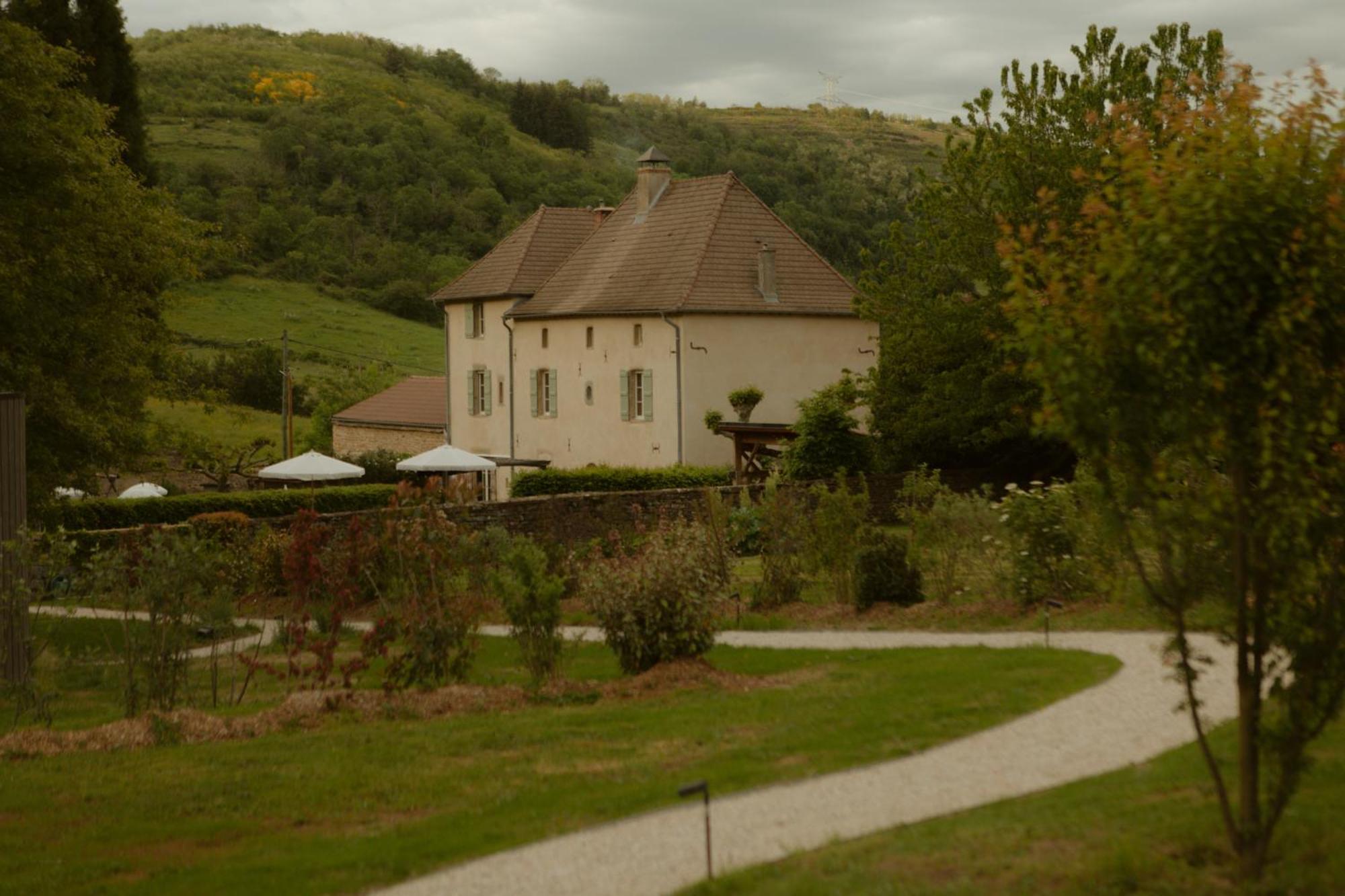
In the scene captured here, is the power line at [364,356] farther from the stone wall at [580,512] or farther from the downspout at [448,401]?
the stone wall at [580,512]

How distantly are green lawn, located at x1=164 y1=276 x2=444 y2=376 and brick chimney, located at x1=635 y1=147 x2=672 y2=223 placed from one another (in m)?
25.8

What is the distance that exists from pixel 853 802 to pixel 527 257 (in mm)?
41602

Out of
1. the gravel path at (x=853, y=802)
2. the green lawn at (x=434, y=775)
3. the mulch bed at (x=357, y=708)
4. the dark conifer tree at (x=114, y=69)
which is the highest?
the dark conifer tree at (x=114, y=69)

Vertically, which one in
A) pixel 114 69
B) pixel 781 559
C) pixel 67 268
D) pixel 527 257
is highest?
pixel 114 69

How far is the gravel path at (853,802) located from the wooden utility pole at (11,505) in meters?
9.36

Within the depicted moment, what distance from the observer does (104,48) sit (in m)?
39.4

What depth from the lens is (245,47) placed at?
158 metres

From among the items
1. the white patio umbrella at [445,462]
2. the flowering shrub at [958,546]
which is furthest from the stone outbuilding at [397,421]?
the flowering shrub at [958,546]

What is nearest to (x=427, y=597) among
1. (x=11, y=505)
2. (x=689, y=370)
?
(x=11, y=505)

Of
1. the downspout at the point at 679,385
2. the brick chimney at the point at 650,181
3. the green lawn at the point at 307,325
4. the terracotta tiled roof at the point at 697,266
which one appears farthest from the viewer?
the green lawn at the point at 307,325

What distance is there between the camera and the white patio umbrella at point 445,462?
3562 centimetres

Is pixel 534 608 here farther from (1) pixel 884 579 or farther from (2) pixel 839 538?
(2) pixel 839 538

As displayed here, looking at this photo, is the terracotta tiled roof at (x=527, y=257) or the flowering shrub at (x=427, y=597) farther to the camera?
the terracotta tiled roof at (x=527, y=257)

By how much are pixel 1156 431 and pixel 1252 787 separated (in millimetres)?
1600
